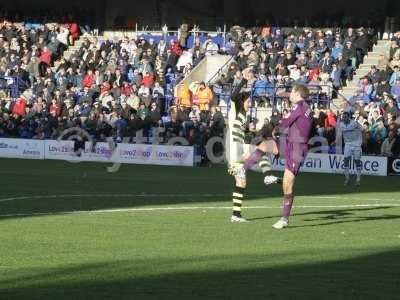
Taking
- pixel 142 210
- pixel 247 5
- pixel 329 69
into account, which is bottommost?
pixel 142 210

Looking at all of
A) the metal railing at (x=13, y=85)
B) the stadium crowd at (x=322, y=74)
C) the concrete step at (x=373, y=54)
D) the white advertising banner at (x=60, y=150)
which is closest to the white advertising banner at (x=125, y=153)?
the white advertising banner at (x=60, y=150)

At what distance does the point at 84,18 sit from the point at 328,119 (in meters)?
19.3

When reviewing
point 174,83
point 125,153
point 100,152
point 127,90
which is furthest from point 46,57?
point 125,153

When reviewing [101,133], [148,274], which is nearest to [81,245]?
[148,274]

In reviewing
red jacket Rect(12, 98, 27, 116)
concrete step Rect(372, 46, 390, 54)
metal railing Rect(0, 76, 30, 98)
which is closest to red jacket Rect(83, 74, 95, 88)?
red jacket Rect(12, 98, 27, 116)

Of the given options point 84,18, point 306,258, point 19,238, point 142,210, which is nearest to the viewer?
point 306,258

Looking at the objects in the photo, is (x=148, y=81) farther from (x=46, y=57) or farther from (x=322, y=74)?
(x=322, y=74)

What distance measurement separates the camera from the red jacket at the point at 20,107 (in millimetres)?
43162

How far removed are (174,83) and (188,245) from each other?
2968 centimetres

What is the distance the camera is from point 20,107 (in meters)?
43.5

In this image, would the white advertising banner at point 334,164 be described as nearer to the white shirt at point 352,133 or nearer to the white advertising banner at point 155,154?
the white advertising banner at point 155,154

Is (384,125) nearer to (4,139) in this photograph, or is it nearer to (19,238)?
(4,139)

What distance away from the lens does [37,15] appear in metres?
53.7

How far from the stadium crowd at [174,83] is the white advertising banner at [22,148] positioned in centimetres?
101
